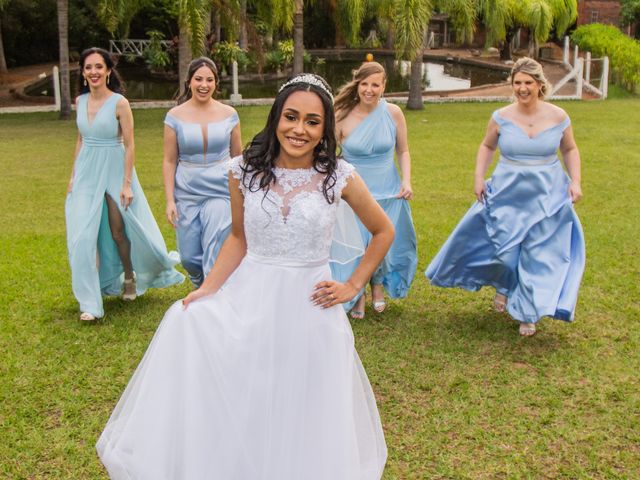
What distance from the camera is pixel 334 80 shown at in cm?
3381

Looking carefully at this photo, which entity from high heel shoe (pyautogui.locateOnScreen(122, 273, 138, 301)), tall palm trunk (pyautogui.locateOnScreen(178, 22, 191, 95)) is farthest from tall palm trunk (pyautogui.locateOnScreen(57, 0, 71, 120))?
high heel shoe (pyautogui.locateOnScreen(122, 273, 138, 301))

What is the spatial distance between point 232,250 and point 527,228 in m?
3.18

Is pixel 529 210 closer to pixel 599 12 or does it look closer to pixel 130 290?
pixel 130 290

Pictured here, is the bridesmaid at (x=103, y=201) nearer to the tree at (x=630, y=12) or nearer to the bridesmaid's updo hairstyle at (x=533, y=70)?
the bridesmaid's updo hairstyle at (x=533, y=70)

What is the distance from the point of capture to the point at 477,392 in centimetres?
541

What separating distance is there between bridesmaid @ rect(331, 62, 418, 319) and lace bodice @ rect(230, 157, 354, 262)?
2952 millimetres

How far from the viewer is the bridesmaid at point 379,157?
22.4ft

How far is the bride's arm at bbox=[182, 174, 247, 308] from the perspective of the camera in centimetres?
384

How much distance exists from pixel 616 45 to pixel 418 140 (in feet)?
52.7

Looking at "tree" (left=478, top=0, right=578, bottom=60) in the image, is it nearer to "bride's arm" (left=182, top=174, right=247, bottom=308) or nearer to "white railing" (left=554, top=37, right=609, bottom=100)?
"white railing" (left=554, top=37, right=609, bottom=100)

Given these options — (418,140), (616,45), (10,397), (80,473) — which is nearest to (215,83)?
(10,397)

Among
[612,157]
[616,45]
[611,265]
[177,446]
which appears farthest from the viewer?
[616,45]

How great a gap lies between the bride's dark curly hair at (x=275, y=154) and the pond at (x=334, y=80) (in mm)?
23972

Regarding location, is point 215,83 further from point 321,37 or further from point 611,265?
point 321,37
